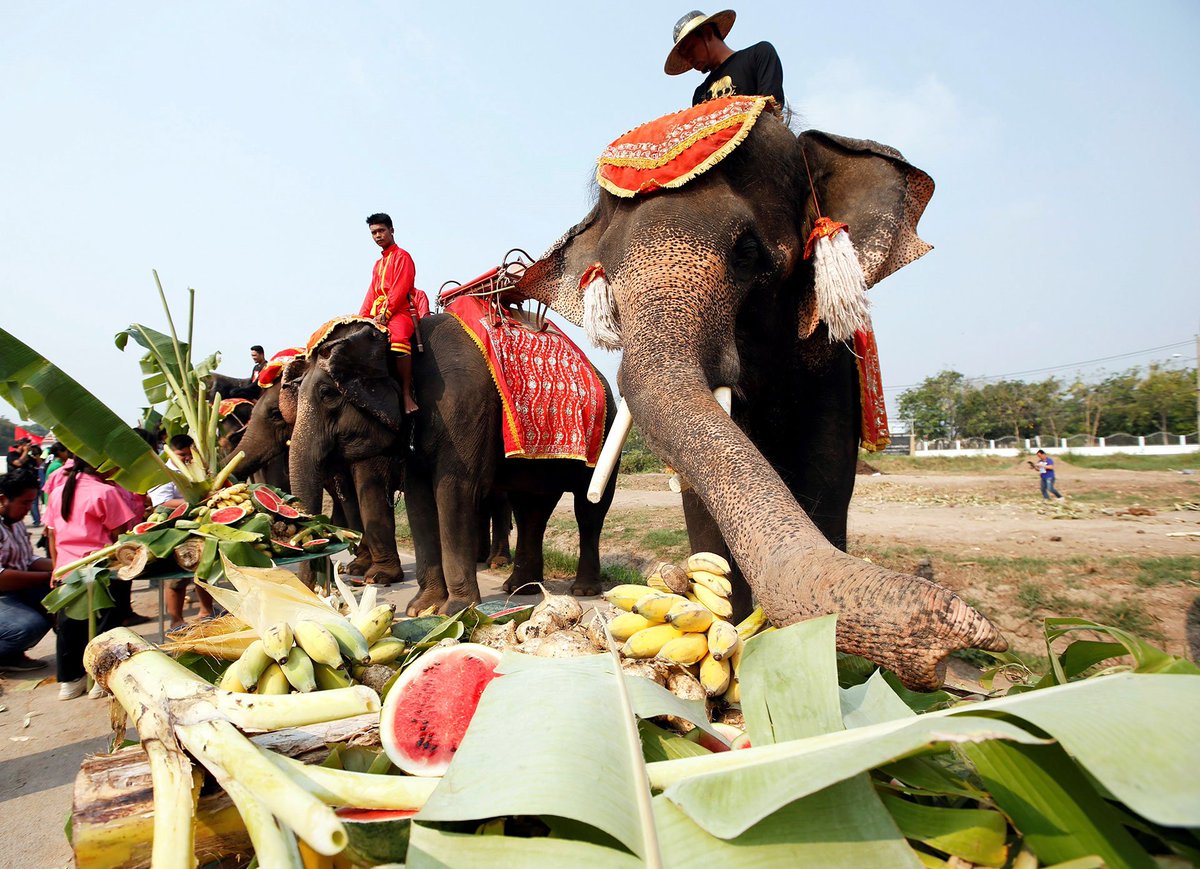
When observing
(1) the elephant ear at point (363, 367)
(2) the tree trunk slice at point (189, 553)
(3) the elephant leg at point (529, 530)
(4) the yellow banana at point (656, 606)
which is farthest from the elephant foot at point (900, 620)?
(3) the elephant leg at point (529, 530)

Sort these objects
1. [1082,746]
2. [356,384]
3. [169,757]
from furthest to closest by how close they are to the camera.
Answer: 1. [356,384]
2. [169,757]
3. [1082,746]

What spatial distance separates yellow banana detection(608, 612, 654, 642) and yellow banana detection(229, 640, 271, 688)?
781mm

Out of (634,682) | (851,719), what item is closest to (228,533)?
(634,682)

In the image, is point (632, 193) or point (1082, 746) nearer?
point (1082, 746)

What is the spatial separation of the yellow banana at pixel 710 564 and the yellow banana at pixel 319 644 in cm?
96

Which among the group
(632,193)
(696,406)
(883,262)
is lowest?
(696,406)

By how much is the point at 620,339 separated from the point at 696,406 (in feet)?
3.21

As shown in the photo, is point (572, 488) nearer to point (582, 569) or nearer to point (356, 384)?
point (582, 569)

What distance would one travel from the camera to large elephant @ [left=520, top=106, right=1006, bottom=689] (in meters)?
1.51

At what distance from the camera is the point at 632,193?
2.97 meters

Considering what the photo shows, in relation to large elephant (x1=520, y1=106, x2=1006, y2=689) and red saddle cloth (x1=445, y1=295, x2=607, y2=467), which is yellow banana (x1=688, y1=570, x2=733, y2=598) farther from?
red saddle cloth (x1=445, y1=295, x2=607, y2=467)

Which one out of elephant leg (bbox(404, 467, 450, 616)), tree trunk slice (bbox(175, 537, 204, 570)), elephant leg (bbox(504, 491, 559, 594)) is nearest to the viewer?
tree trunk slice (bbox(175, 537, 204, 570))

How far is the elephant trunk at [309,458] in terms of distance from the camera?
5.20 meters

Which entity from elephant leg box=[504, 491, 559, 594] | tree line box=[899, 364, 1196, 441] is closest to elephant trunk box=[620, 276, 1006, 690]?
elephant leg box=[504, 491, 559, 594]
